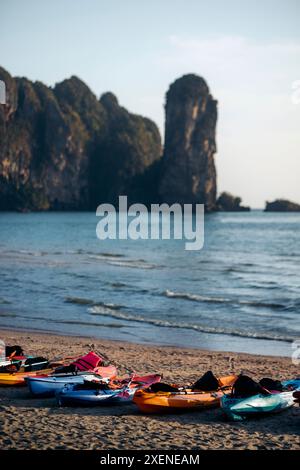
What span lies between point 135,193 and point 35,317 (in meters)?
134

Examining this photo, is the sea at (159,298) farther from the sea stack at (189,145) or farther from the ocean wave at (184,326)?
the sea stack at (189,145)

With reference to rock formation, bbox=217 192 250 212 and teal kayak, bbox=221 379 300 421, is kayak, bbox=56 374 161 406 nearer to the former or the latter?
teal kayak, bbox=221 379 300 421

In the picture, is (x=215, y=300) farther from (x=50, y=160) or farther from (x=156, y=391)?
(x=50, y=160)

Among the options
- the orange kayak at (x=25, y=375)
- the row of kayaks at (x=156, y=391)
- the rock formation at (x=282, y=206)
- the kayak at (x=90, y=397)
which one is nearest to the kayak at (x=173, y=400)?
the row of kayaks at (x=156, y=391)

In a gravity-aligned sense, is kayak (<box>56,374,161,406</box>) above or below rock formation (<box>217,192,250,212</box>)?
below

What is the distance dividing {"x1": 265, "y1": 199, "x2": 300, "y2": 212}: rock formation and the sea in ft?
380

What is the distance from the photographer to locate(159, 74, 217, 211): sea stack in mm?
136125

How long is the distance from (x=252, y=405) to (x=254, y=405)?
4 centimetres

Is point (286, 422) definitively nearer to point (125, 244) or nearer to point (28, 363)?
point (28, 363)

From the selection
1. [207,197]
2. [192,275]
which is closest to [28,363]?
[192,275]

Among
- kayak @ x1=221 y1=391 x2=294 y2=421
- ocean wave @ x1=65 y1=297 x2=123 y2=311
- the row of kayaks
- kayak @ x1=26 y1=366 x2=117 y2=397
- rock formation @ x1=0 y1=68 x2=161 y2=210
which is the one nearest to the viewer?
kayak @ x1=221 y1=391 x2=294 y2=421

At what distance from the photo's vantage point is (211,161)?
454ft

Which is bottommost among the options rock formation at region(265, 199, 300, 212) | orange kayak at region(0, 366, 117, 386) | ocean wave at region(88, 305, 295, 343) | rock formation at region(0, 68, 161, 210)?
ocean wave at region(88, 305, 295, 343)

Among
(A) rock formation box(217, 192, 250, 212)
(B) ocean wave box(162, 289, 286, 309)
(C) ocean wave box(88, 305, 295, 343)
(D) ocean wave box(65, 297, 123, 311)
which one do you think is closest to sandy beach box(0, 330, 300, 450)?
(C) ocean wave box(88, 305, 295, 343)
